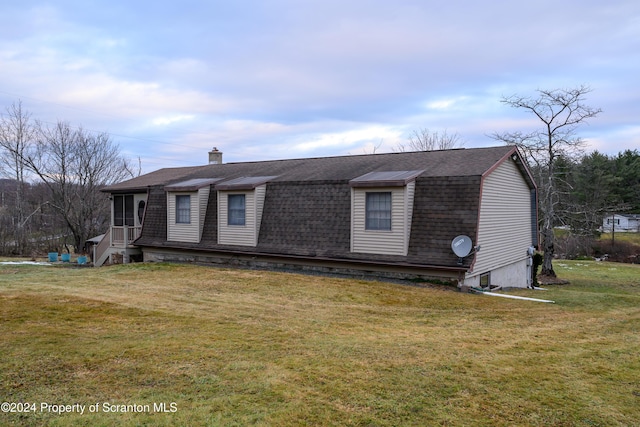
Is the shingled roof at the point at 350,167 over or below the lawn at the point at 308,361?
over

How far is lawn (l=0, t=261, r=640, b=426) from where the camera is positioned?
441 cm

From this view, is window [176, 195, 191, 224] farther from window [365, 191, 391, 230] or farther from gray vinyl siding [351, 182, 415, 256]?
window [365, 191, 391, 230]

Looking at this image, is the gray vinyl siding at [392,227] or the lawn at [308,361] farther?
the gray vinyl siding at [392,227]

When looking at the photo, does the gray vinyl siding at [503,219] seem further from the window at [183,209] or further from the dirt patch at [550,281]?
the window at [183,209]

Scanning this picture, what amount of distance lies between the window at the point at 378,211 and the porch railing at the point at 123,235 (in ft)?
37.8

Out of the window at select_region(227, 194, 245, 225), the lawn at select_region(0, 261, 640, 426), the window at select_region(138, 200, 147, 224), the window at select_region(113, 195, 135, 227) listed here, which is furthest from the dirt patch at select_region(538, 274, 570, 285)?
the window at select_region(113, 195, 135, 227)

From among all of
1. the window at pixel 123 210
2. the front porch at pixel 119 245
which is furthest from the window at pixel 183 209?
the window at pixel 123 210

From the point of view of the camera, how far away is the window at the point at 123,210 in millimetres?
21375

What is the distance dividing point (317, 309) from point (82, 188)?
27.9m

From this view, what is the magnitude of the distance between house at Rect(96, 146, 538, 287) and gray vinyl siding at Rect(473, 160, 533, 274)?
0.04 m

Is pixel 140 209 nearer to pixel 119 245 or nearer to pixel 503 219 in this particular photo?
pixel 119 245

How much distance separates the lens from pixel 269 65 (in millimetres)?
19719

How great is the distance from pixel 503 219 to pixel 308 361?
449 inches

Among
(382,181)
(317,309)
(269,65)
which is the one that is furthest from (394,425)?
(269,65)
